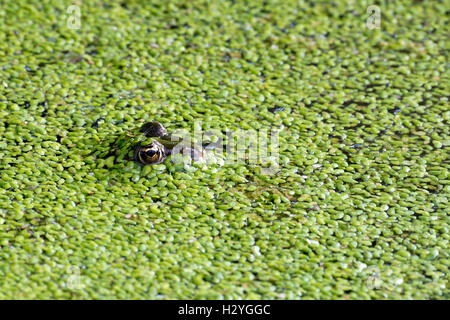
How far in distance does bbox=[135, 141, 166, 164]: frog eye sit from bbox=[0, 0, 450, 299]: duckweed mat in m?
0.06

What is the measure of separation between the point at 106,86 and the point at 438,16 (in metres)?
2.94

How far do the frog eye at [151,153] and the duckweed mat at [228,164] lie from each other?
0.18 feet

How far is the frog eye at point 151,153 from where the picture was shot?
389 cm

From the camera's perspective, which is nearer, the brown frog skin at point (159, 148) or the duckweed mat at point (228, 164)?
the duckweed mat at point (228, 164)

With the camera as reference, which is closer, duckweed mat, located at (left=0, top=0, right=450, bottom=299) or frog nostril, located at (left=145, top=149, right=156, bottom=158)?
duckweed mat, located at (left=0, top=0, right=450, bottom=299)

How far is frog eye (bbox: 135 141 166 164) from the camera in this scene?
389cm

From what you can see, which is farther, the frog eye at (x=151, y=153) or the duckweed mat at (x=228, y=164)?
the frog eye at (x=151, y=153)

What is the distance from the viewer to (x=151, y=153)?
390 cm

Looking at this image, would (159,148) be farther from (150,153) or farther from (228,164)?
(228,164)

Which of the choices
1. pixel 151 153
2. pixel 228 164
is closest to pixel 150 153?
pixel 151 153

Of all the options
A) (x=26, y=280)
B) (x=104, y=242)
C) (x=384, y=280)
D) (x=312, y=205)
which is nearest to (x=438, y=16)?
Answer: (x=312, y=205)

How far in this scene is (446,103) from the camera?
477cm

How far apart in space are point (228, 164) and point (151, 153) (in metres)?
0.50
